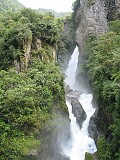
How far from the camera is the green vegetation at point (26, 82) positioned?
1977 cm

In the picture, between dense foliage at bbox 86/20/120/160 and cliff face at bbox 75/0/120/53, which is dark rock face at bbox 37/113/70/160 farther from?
cliff face at bbox 75/0/120/53

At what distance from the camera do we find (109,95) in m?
21.7

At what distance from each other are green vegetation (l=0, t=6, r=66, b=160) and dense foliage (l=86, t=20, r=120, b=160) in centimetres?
360

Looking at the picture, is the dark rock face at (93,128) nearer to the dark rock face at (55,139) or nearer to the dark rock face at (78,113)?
the dark rock face at (78,113)

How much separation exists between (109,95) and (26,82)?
20.7ft

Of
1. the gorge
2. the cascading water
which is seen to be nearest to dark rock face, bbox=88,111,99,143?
the gorge

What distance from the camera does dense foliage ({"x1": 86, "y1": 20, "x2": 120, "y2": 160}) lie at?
67.0 feet

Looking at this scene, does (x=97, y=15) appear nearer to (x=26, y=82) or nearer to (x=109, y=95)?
(x=26, y=82)

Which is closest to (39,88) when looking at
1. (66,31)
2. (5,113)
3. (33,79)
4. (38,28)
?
(33,79)

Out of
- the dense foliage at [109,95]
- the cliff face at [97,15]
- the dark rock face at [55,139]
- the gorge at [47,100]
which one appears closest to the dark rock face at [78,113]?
the gorge at [47,100]

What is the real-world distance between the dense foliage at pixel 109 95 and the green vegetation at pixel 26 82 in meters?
3.60

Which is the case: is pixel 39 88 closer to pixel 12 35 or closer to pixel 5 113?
pixel 5 113

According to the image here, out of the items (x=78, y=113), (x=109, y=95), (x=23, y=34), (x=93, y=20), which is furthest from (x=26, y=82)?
(x=93, y=20)

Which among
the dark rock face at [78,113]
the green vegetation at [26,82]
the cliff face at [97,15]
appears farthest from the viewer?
the cliff face at [97,15]
